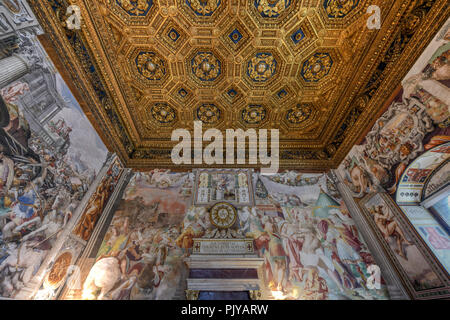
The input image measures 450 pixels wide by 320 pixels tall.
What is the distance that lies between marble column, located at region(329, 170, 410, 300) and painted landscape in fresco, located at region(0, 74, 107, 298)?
9827 mm

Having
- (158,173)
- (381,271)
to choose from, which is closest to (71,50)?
(158,173)

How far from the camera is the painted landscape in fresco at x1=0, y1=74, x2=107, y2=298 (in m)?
3.90

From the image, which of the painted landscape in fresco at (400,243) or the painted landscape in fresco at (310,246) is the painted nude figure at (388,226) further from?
the painted landscape in fresco at (310,246)

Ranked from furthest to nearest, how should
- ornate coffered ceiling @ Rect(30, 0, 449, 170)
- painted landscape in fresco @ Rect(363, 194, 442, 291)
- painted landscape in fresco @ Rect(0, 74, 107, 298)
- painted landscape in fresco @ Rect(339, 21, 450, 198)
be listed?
ornate coffered ceiling @ Rect(30, 0, 449, 170), painted landscape in fresco @ Rect(363, 194, 442, 291), painted landscape in fresco @ Rect(339, 21, 450, 198), painted landscape in fresco @ Rect(0, 74, 107, 298)

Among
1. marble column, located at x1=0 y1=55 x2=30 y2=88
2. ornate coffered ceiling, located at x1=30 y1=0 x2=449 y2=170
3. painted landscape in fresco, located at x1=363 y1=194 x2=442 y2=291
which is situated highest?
ornate coffered ceiling, located at x1=30 y1=0 x2=449 y2=170

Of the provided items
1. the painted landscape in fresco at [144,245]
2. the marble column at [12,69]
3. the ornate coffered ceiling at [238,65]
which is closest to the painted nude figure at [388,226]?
the ornate coffered ceiling at [238,65]

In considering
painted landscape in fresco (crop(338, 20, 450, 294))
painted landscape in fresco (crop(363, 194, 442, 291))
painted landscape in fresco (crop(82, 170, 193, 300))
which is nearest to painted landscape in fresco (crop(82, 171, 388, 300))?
painted landscape in fresco (crop(82, 170, 193, 300))

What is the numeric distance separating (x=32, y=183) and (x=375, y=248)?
33.9ft

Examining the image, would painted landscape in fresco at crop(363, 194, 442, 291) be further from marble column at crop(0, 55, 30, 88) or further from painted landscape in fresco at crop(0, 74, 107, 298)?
A: marble column at crop(0, 55, 30, 88)

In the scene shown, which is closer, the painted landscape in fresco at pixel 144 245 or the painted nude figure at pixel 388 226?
the painted landscape in fresco at pixel 144 245

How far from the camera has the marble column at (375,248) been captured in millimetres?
5195

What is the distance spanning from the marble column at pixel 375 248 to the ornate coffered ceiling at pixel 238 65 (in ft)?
5.48

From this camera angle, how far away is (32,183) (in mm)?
4453

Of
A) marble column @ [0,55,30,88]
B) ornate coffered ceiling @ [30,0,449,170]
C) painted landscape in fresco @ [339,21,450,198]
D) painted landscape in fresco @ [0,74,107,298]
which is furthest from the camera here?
ornate coffered ceiling @ [30,0,449,170]
